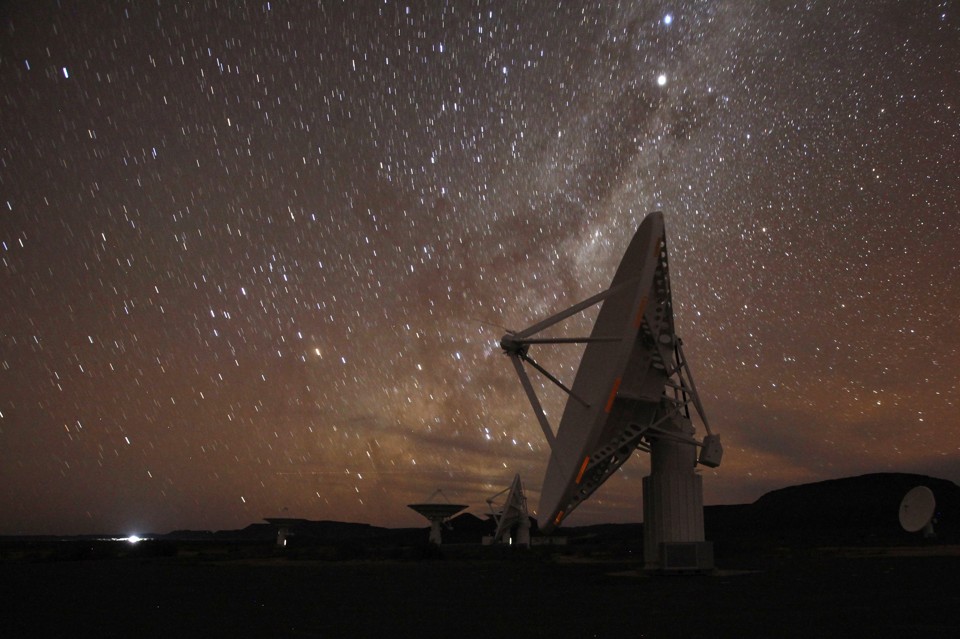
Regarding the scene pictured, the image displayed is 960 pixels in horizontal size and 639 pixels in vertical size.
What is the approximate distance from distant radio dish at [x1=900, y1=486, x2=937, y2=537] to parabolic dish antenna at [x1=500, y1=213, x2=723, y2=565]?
2947 cm

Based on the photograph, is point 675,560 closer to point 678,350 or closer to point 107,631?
point 678,350

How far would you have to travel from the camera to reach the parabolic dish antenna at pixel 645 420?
672 inches

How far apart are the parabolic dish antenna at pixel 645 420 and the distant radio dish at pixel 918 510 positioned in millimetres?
29467

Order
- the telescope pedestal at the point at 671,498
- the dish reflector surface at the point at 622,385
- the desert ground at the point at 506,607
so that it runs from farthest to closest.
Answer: the telescope pedestal at the point at 671,498
the dish reflector surface at the point at 622,385
the desert ground at the point at 506,607

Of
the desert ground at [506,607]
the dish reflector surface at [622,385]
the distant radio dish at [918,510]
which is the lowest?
the desert ground at [506,607]

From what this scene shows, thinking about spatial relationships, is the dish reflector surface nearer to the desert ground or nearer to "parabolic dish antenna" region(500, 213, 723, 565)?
"parabolic dish antenna" region(500, 213, 723, 565)

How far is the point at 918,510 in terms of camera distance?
41.8 meters

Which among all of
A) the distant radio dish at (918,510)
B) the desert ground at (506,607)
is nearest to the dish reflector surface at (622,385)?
the desert ground at (506,607)

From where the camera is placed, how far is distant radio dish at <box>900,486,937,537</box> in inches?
1598

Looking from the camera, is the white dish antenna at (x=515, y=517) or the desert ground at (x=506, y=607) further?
the white dish antenna at (x=515, y=517)

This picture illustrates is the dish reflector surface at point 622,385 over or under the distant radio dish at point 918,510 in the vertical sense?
over

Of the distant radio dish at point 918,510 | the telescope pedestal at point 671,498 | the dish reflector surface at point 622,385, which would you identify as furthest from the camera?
the distant radio dish at point 918,510

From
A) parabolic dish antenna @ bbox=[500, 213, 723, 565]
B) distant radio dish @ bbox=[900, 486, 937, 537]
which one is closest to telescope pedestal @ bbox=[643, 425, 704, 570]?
parabolic dish antenna @ bbox=[500, 213, 723, 565]

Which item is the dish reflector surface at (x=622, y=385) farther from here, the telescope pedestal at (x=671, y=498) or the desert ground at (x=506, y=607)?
the desert ground at (x=506, y=607)
